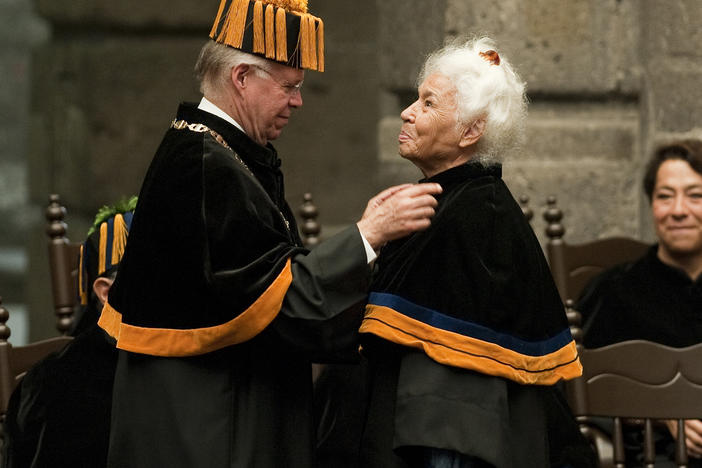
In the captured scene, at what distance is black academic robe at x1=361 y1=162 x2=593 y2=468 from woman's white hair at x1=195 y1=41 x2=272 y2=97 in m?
0.48

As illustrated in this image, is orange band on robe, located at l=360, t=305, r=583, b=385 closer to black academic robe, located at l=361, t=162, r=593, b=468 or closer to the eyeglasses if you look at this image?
black academic robe, located at l=361, t=162, r=593, b=468

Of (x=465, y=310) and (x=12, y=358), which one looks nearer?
(x=465, y=310)

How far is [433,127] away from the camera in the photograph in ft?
10.6

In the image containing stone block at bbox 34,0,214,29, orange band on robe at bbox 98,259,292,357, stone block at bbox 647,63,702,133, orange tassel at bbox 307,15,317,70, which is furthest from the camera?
stone block at bbox 34,0,214,29

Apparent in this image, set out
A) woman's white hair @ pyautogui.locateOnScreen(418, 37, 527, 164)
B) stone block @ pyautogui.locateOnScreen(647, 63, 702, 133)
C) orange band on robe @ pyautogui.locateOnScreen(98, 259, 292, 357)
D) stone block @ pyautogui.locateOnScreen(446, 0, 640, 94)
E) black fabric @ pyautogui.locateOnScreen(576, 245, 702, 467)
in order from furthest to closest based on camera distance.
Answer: stone block @ pyautogui.locateOnScreen(647, 63, 702, 133) → stone block @ pyautogui.locateOnScreen(446, 0, 640, 94) → black fabric @ pyautogui.locateOnScreen(576, 245, 702, 467) → woman's white hair @ pyautogui.locateOnScreen(418, 37, 527, 164) → orange band on robe @ pyautogui.locateOnScreen(98, 259, 292, 357)

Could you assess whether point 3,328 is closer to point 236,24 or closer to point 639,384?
point 236,24

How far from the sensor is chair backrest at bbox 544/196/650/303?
4809 mm

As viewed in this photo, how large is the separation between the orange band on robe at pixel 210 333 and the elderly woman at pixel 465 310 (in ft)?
0.71

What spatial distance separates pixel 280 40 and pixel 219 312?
2.06 ft

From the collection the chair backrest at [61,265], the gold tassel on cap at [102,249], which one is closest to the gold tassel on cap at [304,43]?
the gold tassel on cap at [102,249]

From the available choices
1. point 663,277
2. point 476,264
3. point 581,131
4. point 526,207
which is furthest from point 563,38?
point 476,264

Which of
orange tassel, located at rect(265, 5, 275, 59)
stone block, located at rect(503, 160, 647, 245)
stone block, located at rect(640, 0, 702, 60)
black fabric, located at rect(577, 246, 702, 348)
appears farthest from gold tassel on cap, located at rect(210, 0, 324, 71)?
stone block, located at rect(640, 0, 702, 60)

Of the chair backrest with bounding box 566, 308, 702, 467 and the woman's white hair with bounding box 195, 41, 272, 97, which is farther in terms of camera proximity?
the chair backrest with bounding box 566, 308, 702, 467

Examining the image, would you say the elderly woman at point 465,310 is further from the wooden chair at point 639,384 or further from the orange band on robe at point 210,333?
the wooden chair at point 639,384
